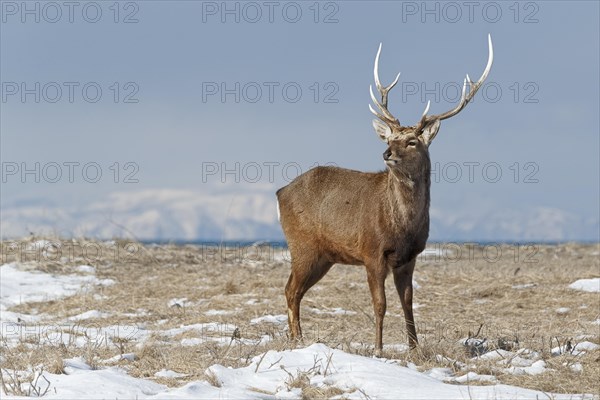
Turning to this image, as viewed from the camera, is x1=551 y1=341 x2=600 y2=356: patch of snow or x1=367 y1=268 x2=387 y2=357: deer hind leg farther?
x1=367 y1=268 x2=387 y2=357: deer hind leg

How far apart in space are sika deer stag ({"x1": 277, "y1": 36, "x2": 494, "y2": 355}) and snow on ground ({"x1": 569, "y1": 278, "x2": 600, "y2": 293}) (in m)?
5.88

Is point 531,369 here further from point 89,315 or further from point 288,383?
point 89,315

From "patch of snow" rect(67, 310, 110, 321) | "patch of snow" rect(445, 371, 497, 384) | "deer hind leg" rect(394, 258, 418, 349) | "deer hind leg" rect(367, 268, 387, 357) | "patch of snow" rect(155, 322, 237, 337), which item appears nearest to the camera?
"patch of snow" rect(445, 371, 497, 384)

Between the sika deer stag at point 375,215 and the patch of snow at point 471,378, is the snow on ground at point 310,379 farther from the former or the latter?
the sika deer stag at point 375,215

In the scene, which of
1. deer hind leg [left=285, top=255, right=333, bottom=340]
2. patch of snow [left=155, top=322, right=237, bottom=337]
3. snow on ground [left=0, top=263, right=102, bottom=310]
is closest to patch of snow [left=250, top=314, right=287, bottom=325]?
patch of snow [left=155, top=322, right=237, bottom=337]

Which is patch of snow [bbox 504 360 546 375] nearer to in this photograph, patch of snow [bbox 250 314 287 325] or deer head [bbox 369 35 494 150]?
deer head [bbox 369 35 494 150]

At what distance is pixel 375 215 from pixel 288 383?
9.74ft

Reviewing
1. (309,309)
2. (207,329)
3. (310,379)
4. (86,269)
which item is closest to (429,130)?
(310,379)

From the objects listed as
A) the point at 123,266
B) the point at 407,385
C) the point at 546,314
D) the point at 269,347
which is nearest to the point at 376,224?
the point at 269,347

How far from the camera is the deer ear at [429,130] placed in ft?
29.5

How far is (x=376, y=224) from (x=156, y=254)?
1132 cm

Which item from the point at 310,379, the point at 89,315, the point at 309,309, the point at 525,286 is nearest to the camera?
the point at 310,379

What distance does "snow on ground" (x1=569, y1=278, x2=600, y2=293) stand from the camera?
562 inches

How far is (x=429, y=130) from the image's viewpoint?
902 cm
